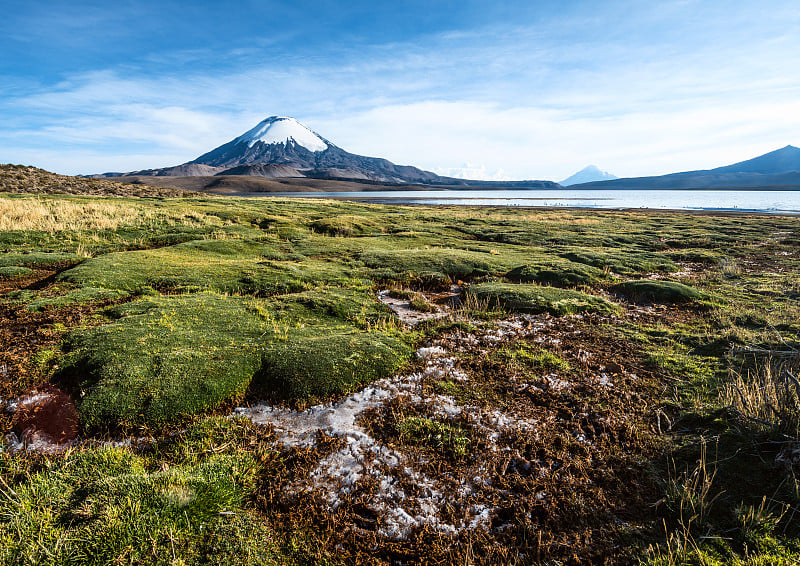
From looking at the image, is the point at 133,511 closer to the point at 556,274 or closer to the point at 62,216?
the point at 556,274

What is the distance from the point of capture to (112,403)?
835 cm

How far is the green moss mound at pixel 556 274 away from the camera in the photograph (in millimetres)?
24000

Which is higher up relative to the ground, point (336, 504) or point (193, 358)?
point (193, 358)

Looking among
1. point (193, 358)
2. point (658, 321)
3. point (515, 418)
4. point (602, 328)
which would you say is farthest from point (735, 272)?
point (193, 358)

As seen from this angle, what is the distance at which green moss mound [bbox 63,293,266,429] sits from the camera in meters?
8.41

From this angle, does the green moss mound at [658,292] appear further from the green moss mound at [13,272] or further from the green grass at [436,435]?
the green moss mound at [13,272]

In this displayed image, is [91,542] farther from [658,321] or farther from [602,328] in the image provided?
[658,321]

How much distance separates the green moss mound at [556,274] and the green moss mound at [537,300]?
11.8 feet

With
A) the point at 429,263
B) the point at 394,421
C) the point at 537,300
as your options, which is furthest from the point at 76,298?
the point at 537,300

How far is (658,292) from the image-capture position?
21172 millimetres

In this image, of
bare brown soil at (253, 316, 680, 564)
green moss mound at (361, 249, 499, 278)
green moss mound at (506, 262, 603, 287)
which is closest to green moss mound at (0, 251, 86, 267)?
green moss mound at (361, 249, 499, 278)

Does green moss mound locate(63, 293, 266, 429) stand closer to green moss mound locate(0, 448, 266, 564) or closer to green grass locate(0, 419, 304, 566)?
green grass locate(0, 419, 304, 566)

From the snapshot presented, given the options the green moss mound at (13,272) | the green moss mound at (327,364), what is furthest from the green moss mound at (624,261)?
the green moss mound at (13,272)

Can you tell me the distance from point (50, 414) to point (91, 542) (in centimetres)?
500
